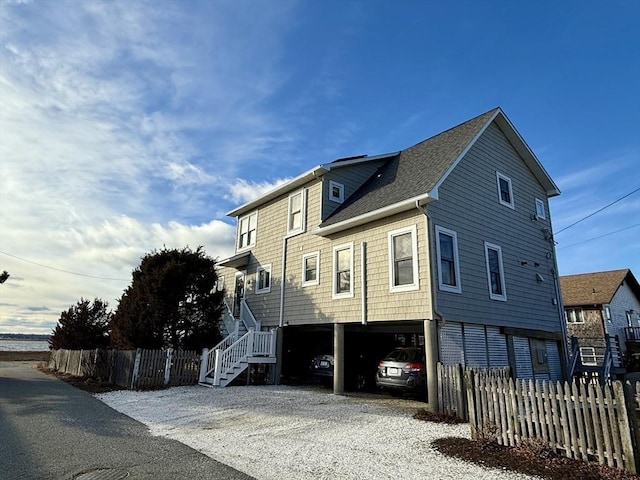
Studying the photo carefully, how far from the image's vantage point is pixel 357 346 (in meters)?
17.5

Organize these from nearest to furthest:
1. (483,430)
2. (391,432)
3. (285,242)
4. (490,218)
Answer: (483,430), (391,432), (490,218), (285,242)

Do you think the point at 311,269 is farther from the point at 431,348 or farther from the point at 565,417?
the point at 565,417

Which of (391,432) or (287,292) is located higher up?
(287,292)

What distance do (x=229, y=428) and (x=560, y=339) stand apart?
1420 cm

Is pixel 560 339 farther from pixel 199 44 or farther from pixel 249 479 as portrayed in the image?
pixel 199 44

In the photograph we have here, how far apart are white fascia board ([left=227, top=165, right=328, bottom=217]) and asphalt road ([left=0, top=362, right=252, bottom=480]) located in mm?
10662

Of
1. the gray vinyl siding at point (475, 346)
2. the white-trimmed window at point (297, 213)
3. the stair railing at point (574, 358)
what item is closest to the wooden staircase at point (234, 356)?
the white-trimmed window at point (297, 213)

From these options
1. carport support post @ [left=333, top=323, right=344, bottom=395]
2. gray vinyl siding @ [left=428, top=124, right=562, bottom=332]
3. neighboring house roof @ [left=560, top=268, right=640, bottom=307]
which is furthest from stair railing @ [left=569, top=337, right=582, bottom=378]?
neighboring house roof @ [left=560, top=268, right=640, bottom=307]

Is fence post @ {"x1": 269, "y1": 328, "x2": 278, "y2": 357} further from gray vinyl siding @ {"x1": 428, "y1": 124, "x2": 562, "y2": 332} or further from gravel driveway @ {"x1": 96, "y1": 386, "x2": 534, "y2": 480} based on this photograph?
gray vinyl siding @ {"x1": 428, "y1": 124, "x2": 562, "y2": 332}

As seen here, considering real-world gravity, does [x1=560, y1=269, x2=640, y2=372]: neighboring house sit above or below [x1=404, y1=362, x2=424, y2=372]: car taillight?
above

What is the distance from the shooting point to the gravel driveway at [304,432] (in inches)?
224

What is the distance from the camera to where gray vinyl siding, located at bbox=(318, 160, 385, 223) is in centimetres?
1642

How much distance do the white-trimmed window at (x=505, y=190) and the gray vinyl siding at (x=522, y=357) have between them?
5174mm

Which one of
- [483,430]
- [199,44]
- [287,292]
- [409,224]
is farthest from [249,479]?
[287,292]
